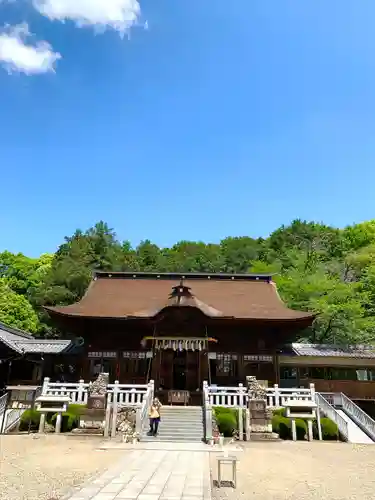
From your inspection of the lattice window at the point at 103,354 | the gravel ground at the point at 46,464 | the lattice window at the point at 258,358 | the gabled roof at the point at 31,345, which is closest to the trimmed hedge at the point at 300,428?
the lattice window at the point at 258,358

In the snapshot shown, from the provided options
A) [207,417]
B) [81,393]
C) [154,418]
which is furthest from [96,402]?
[207,417]

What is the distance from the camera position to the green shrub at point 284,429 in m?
17.0

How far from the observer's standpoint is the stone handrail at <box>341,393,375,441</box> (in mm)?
17812

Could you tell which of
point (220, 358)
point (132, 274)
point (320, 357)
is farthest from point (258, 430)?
point (132, 274)

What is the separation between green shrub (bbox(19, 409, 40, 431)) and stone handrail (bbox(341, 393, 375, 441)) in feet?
45.8

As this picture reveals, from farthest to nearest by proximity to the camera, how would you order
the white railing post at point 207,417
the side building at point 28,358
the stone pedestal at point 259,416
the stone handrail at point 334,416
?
1. the side building at point 28,358
2. the stone handrail at point 334,416
3. the stone pedestal at point 259,416
4. the white railing post at point 207,417

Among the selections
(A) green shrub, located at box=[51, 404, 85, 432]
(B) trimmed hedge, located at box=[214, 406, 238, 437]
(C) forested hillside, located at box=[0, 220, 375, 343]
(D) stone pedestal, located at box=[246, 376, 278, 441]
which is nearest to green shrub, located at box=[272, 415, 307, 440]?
(D) stone pedestal, located at box=[246, 376, 278, 441]

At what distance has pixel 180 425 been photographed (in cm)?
1680

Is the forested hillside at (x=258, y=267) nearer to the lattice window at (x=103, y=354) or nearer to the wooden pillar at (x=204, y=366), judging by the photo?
the wooden pillar at (x=204, y=366)

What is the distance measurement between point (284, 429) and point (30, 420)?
1048 cm

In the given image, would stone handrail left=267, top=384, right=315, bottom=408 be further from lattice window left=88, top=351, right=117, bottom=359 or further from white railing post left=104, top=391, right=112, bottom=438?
lattice window left=88, top=351, right=117, bottom=359

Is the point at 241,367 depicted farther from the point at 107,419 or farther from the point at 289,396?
the point at 107,419

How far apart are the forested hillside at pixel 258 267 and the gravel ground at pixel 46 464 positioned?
1997cm

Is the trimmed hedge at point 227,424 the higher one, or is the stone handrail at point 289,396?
the stone handrail at point 289,396
